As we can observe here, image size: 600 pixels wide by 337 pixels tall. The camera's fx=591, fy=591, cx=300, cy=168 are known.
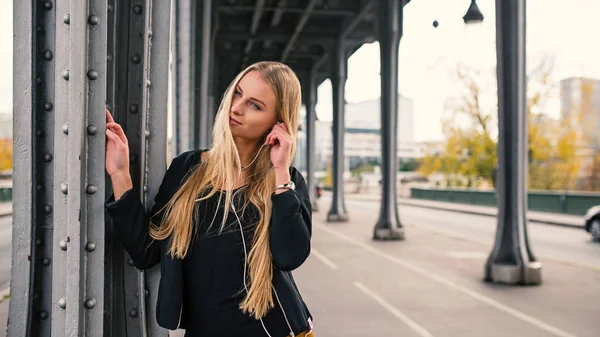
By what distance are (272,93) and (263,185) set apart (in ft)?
1.09

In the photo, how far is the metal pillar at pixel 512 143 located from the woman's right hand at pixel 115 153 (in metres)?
8.09

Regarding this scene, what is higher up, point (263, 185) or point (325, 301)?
point (263, 185)

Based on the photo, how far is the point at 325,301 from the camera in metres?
7.62

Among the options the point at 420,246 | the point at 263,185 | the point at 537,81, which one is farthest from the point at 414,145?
the point at 263,185

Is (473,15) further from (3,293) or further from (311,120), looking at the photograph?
(311,120)

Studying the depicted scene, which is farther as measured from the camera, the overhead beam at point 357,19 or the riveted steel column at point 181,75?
the overhead beam at point 357,19

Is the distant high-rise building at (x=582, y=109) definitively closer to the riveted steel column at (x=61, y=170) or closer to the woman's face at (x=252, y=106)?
the woman's face at (x=252, y=106)

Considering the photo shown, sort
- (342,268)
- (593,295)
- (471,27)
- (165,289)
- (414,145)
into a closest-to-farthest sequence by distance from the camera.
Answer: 1. (165,289)
2. (593,295)
3. (471,27)
4. (342,268)
5. (414,145)

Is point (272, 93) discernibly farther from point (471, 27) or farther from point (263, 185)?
point (471, 27)

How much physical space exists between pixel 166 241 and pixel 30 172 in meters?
0.57

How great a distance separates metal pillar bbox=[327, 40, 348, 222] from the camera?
22828 mm

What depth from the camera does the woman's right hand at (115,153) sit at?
2.18 meters

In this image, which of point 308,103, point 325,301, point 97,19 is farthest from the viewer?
point 308,103

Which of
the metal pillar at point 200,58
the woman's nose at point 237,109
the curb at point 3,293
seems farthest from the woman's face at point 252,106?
the metal pillar at point 200,58
